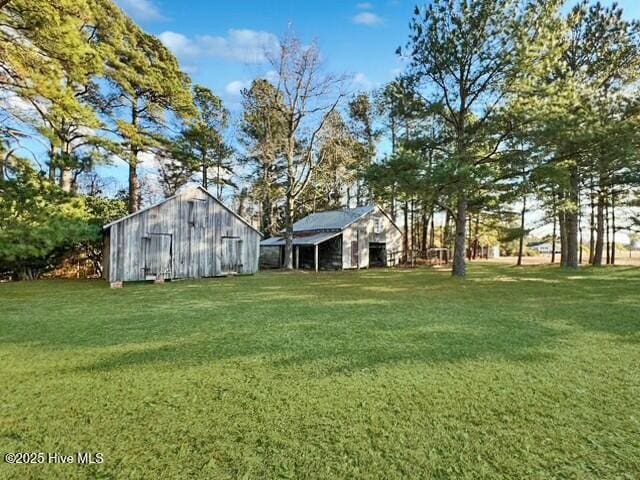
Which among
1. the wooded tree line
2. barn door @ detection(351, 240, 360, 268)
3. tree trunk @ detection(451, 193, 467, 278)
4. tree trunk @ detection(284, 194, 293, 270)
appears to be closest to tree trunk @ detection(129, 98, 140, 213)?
the wooded tree line

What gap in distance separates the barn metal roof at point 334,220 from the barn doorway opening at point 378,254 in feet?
8.33

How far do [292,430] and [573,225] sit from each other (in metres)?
21.9

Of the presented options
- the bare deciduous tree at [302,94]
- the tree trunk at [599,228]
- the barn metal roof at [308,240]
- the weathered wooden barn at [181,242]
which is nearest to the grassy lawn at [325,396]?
the weathered wooden barn at [181,242]

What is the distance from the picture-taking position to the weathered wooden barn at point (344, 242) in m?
22.3

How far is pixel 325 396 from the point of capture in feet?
10.5

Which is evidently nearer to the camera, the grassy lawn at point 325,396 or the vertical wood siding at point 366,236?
the grassy lawn at point 325,396

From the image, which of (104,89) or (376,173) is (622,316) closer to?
(376,173)

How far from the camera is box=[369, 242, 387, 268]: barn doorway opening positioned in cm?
2445

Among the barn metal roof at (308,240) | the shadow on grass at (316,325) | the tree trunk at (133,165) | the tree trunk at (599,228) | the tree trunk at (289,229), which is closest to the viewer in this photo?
the shadow on grass at (316,325)

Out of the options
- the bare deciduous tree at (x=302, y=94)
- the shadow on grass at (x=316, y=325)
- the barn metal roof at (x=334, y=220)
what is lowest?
the shadow on grass at (x=316, y=325)

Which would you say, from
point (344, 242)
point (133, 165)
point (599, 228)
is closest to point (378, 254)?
point (344, 242)

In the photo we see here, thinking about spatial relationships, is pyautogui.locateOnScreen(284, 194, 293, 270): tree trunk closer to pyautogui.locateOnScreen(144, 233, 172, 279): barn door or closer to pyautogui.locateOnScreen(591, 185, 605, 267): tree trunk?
pyautogui.locateOnScreen(144, 233, 172, 279): barn door

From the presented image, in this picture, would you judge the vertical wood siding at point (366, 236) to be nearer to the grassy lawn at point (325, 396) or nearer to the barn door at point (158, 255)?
the barn door at point (158, 255)

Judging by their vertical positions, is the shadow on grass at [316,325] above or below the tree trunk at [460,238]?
below
